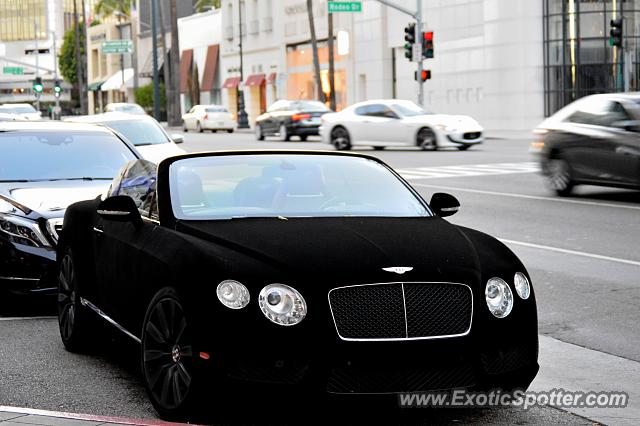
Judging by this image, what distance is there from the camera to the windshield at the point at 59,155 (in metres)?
10.8

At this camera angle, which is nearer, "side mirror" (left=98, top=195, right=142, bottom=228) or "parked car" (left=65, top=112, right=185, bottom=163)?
"side mirror" (left=98, top=195, right=142, bottom=228)

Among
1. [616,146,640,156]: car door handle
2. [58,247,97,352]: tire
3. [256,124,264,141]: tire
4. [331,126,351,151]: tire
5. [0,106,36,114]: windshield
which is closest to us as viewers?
[58,247,97,352]: tire

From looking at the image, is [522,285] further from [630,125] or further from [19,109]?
[19,109]

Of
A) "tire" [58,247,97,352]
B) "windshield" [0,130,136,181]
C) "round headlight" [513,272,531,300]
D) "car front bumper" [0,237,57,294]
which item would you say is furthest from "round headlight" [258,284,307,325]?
"windshield" [0,130,136,181]

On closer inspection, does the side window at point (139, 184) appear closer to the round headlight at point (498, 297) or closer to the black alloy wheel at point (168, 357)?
the black alloy wheel at point (168, 357)

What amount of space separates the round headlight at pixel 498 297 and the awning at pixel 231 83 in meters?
75.2

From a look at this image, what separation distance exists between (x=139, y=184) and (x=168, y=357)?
6.44ft

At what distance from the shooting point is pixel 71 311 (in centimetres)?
820

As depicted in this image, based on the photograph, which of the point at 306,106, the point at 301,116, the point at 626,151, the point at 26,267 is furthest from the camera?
the point at 306,106

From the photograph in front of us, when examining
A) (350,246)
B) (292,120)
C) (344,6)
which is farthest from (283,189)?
(344,6)

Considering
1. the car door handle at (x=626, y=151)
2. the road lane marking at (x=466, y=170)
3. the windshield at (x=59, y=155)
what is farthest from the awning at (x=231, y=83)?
the windshield at (x=59, y=155)

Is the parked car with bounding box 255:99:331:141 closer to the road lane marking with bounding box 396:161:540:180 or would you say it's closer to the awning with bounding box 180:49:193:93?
the road lane marking with bounding box 396:161:540:180

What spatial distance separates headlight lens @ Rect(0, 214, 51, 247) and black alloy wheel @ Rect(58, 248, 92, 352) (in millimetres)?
1088

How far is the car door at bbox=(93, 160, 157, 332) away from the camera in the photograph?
6.88 m
